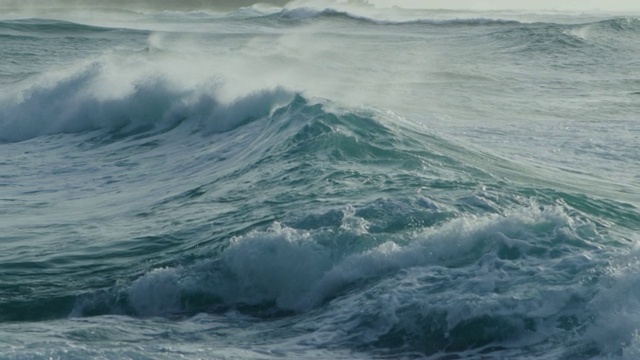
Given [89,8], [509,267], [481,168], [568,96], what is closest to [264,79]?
[568,96]

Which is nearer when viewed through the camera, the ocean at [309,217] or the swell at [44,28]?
the ocean at [309,217]

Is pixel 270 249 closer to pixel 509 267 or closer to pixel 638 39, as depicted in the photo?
pixel 509 267

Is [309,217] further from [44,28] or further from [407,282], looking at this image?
[44,28]

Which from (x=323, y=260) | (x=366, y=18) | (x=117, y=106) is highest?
(x=323, y=260)

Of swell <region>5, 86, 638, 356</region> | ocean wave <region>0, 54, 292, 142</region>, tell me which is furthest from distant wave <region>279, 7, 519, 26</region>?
swell <region>5, 86, 638, 356</region>

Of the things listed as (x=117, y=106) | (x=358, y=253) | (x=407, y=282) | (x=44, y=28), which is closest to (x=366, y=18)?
(x=44, y=28)

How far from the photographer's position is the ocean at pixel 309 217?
251 inches

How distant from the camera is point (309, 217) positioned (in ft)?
26.9

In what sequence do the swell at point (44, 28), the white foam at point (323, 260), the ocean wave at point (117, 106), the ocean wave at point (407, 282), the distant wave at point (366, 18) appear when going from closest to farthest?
the ocean wave at point (407, 282)
the white foam at point (323, 260)
the ocean wave at point (117, 106)
the swell at point (44, 28)
the distant wave at point (366, 18)

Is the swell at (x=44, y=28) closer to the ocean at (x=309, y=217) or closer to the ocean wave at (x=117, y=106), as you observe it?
the ocean at (x=309, y=217)

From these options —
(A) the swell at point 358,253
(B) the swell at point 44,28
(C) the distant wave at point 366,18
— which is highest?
(A) the swell at point 358,253

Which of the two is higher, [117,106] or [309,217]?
[309,217]

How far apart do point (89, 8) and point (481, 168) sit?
133ft

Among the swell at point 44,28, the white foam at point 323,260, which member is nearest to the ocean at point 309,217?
the white foam at point 323,260
